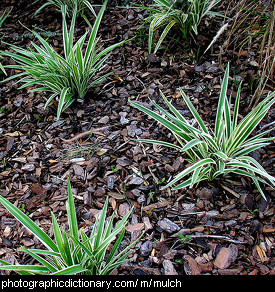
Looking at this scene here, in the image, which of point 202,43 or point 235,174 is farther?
point 202,43

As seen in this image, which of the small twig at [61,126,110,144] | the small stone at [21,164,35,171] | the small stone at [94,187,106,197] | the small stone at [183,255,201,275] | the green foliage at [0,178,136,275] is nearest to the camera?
the green foliage at [0,178,136,275]

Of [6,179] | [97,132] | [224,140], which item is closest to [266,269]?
[224,140]

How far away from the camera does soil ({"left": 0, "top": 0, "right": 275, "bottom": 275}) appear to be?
154 cm

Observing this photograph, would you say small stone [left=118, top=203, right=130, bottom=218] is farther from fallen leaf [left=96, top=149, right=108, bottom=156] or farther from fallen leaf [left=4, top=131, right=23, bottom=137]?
fallen leaf [left=4, top=131, right=23, bottom=137]

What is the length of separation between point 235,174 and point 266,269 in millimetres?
537

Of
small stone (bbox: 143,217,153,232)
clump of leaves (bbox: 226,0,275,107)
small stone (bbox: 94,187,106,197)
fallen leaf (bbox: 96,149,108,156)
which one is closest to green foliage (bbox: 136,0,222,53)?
clump of leaves (bbox: 226,0,275,107)

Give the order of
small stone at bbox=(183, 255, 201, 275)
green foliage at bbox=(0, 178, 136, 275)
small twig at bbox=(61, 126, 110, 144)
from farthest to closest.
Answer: small twig at bbox=(61, 126, 110, 144)
small stone at bbox=(183, 255, 201, 275)
green foliage at bbox=(0, 178, 136, 275)

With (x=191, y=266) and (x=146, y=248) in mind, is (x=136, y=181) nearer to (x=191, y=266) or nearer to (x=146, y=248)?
(x=146, y=248)

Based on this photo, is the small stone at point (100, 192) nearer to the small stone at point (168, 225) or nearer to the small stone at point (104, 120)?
the small stone at point (168, 225)

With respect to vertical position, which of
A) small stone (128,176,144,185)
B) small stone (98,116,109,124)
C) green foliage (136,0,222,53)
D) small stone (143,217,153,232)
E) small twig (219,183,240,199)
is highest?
green foliage (136,0,222,53)
